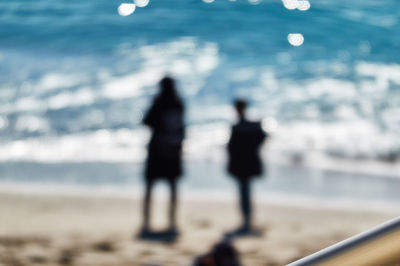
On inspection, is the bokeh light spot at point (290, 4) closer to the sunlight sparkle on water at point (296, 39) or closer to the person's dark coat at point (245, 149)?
the sunlight sparkle on water at point (296, 39)

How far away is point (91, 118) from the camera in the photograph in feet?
22.1

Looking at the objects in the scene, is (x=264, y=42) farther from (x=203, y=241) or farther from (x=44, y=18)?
(x=203, y=241)

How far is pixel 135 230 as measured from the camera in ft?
12.5

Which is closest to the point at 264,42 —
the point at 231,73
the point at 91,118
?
the point at 231,73

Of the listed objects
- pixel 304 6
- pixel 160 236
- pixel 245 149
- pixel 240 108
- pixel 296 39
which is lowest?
pixel 160 236

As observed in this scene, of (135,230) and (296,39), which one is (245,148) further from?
(296,39)

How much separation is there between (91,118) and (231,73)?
2.56 metres

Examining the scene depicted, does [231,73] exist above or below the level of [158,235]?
above

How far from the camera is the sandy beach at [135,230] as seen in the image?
3293 millimetres

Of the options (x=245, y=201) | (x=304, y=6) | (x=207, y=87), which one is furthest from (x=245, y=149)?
(x=304, y=6)

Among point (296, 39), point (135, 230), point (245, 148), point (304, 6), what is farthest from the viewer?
point (304, 6)

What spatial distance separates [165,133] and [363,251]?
2894 millimetres

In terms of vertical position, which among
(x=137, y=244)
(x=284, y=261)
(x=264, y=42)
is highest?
(x=264, y=42)

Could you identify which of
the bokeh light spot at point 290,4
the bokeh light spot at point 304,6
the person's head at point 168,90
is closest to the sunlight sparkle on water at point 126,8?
the bokeh light spot at point 290,4
